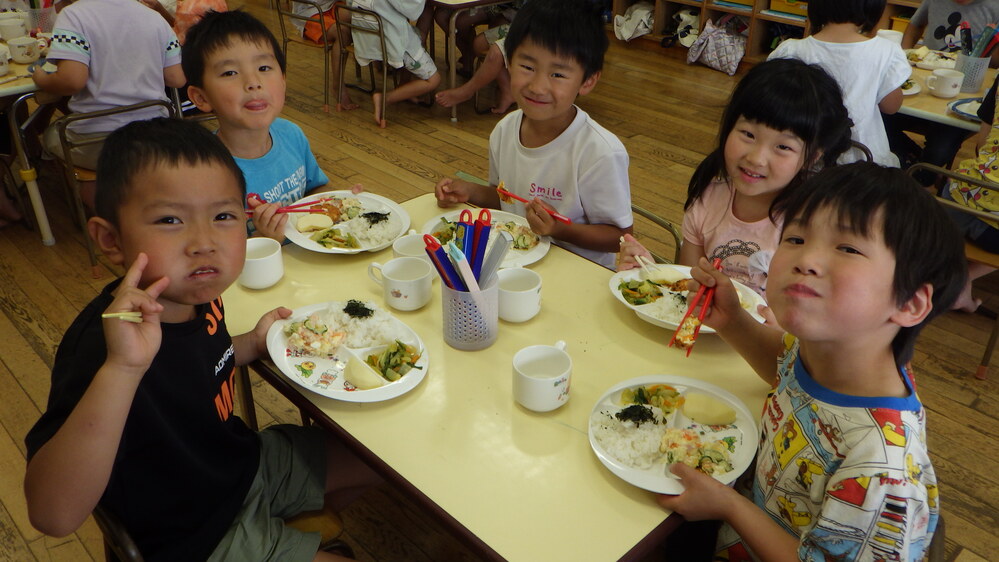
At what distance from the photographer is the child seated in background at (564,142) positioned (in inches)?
71.3

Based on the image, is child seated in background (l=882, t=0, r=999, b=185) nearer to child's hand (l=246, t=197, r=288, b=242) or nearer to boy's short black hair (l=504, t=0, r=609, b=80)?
boy's short black hair (l=504, t=0, r=609, b=80)

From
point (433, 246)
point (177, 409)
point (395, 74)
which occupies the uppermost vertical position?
point (433, 246)

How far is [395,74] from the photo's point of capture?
4.93 m

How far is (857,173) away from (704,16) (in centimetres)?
520

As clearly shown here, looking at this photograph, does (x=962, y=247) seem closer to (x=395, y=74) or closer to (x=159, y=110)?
(x=159, y=110)

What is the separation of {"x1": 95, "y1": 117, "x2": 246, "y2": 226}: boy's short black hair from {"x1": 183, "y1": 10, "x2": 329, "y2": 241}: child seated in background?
69cm

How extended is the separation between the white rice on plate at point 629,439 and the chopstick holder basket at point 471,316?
26 centimetres

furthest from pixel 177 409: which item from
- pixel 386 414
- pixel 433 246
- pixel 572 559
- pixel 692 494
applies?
pixel 692 494

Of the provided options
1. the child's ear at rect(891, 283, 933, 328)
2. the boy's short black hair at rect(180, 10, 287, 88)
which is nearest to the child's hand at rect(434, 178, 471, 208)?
the boy's short black hair at rect(180, 10, 287, 88)

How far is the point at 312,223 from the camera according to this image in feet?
5.49

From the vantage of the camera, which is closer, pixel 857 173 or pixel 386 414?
pixel 857 173

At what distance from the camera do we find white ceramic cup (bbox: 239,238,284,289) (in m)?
1.45

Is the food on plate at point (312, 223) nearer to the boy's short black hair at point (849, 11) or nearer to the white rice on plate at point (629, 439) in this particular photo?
the white rice on plate at point (629, 439)

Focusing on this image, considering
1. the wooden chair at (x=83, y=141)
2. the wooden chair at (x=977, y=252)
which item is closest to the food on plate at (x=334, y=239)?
the wooden chair at (x=83, y=141)
